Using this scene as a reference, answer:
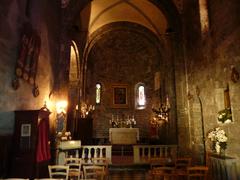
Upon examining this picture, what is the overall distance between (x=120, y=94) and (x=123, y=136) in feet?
15.7

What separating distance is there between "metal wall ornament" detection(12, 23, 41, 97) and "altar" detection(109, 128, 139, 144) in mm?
7991

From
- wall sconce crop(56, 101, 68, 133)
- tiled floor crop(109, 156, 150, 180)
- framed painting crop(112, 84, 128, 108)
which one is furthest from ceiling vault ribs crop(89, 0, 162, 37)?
tiled floor crop(109, 156, 150, 180)

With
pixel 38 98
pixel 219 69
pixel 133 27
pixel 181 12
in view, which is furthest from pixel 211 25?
pixel 133 27

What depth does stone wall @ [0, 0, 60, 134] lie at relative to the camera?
5.85 m

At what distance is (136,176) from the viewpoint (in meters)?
8.60

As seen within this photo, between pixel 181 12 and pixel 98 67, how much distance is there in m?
9.13

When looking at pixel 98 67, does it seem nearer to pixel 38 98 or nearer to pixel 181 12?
pixel 181 12

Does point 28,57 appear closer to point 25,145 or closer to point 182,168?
point 25,145

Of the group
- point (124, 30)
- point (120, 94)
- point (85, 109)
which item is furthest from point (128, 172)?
point (124, 30)

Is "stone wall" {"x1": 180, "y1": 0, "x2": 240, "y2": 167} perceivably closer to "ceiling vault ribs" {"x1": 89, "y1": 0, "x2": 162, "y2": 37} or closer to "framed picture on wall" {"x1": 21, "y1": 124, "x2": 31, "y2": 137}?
"ceiling vault ribs" {"x1": 89, "y1": 0, "x2": 162, "y2": 37}

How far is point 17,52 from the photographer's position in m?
6.55

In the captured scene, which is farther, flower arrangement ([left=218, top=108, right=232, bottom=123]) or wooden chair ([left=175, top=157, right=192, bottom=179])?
flower arrangement ([left=218, top=108, right=232, bottom=123])

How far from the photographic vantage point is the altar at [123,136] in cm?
1493

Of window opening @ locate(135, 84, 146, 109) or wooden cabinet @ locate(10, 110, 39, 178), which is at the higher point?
window opening @ locate(135, 84, 146, 109)
